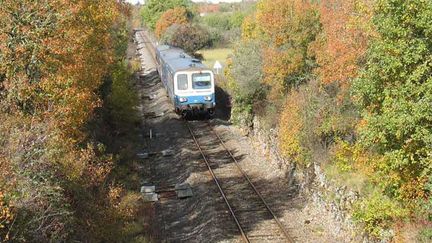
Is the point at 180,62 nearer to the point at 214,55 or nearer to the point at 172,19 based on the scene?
the point at 214,55

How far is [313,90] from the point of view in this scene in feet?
62.1

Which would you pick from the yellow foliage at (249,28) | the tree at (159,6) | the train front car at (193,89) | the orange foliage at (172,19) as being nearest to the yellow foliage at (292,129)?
the yellow foliage at (249,28)

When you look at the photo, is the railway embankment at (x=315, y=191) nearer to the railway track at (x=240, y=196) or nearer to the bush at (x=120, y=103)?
the railway track at (x=240, y=196)

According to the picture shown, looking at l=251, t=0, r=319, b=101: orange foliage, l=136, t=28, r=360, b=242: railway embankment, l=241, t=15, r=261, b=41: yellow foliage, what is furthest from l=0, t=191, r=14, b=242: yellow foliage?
l=241, t=15, r=261, b=41: yellow foliage

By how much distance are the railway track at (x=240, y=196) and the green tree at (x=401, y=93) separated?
4.69 metres

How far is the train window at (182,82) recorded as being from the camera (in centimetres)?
2958

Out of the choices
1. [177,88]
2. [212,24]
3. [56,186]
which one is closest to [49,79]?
[56,186]

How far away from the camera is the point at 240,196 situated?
19.3 meters

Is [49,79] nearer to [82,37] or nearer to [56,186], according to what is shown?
[82,37]

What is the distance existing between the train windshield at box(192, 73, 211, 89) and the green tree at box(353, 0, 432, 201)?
17.8 metres

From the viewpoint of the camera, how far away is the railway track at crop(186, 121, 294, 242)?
15998mm

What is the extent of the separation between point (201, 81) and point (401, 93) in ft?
63.3

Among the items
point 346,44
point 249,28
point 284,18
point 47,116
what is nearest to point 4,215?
point 47,116

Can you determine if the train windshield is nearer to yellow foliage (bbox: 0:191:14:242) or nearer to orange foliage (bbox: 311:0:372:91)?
orange foliage (bbox: 311:0:372:91)
